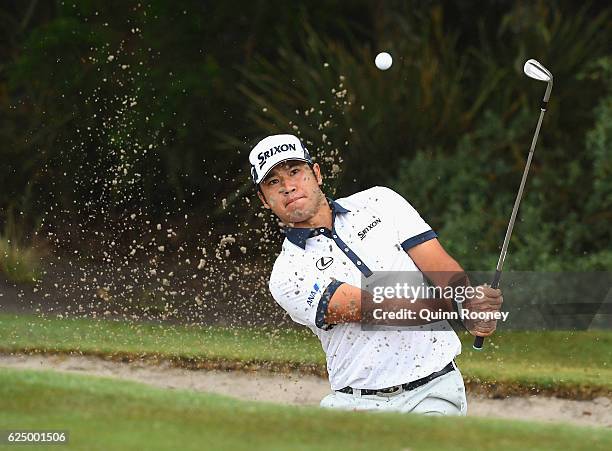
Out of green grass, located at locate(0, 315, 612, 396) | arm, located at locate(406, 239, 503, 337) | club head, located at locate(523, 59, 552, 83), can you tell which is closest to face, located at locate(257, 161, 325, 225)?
arm, located at locate(406, 239, 503, 337)

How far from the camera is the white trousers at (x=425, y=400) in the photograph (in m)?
→ 4.90

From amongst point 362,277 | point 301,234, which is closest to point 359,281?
point 362,277

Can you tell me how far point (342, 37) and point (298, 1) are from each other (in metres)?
0.59

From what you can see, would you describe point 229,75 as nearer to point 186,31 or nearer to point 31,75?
point 186,31

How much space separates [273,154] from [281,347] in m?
4.20

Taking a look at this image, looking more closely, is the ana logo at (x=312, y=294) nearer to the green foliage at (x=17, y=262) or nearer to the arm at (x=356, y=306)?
the arm at (x=356, y=306)

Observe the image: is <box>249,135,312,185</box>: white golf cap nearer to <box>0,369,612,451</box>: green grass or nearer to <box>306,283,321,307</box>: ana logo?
<box>306,283,321,307</box>: ana logo

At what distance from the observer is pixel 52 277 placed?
35.8 feet

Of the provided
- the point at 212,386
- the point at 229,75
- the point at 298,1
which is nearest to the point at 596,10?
the point at 298,1

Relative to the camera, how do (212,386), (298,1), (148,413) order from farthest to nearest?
(298,1) → (212,386) → (148,413)

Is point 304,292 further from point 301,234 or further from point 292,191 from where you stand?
point 292,191

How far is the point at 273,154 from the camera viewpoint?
194 inches

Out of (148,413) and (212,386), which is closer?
(148,413)

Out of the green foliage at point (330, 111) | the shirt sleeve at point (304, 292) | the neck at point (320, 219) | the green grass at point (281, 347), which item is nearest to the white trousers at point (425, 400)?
the shirt sleeve at point (304, 292)
